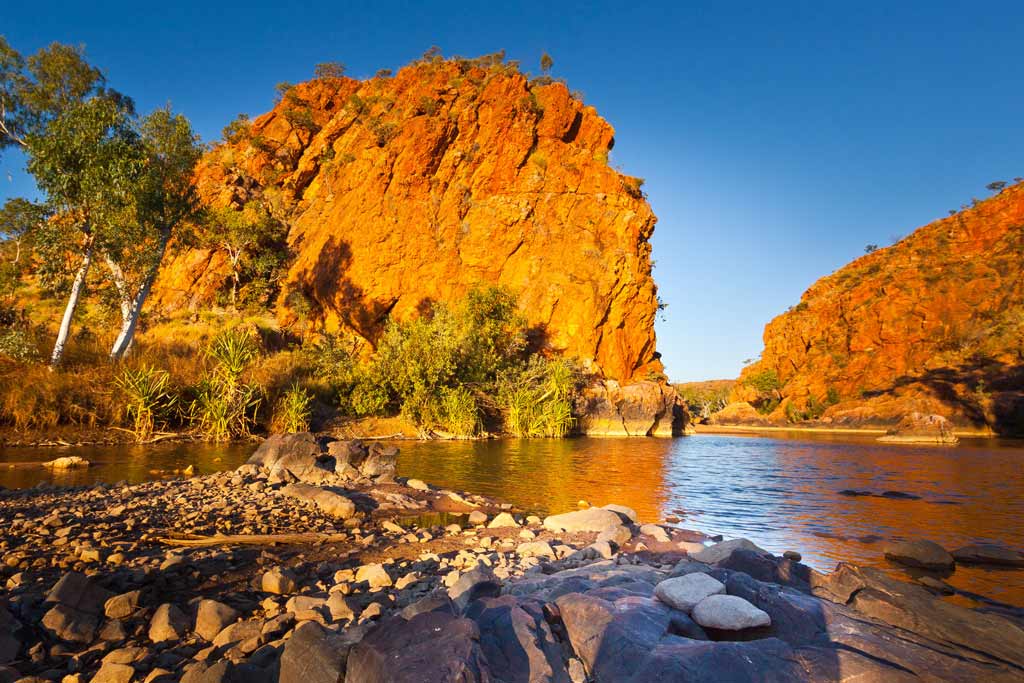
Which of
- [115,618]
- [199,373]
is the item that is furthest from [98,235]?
[115,618]

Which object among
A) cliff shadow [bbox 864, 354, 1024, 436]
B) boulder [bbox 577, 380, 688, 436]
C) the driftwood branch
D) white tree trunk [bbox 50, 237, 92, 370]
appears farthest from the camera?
cliff shadow [bbox 864, 354, 1024, 436]

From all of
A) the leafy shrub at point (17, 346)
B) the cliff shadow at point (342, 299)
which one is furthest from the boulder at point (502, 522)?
the cliff shadow at point (342, 299)

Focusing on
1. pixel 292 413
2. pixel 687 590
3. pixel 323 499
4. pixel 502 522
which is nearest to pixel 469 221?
pixel 292 413

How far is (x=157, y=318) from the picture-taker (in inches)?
1316

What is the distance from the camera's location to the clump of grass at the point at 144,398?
16438 millimetres

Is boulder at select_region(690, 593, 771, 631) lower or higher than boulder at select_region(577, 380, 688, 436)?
lower

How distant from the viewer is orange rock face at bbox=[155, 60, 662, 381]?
38531 mm

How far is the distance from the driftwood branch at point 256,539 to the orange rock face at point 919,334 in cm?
5250

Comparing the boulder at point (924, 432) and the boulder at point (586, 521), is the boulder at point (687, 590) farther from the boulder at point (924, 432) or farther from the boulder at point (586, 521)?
the boulder at point (924, 432)

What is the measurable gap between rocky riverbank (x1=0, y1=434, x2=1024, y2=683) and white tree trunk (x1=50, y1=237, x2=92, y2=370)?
43.7ft

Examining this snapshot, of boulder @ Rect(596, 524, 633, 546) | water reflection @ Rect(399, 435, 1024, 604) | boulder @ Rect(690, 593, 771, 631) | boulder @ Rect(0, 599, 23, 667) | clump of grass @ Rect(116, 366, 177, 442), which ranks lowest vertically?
water reflection @ Rect(399, 435, 1024, 604)

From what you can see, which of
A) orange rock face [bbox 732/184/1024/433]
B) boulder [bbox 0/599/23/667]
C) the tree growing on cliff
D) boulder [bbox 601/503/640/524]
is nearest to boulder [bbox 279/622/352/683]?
boulder [bbox 0/599/23/667]

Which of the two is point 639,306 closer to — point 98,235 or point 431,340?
point 431,340

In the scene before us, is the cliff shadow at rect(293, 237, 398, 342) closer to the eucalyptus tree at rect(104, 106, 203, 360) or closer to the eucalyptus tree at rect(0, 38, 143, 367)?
the eucalyptus tree at rect(104, 106, 203, 360)
